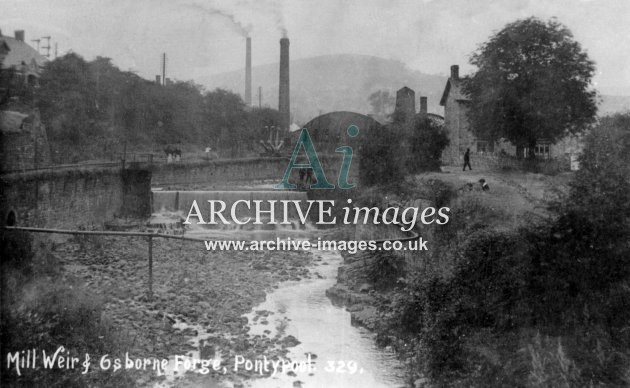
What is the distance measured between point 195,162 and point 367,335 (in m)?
18.6

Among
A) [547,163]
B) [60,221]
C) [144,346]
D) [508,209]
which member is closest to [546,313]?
[508,209]

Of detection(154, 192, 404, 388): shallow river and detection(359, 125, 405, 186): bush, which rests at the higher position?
detection(359, 125, 405, 186): bush

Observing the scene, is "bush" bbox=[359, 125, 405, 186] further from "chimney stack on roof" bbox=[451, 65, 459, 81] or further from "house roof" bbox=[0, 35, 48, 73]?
"house roof" bbox=[0, 35, 48, 73]

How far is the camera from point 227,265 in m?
13.5

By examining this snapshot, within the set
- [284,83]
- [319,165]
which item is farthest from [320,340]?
[284,83]

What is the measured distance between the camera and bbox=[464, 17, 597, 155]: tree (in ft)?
34.7

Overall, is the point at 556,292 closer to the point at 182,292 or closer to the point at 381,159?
the point at 182,292

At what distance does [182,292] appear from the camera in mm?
11305

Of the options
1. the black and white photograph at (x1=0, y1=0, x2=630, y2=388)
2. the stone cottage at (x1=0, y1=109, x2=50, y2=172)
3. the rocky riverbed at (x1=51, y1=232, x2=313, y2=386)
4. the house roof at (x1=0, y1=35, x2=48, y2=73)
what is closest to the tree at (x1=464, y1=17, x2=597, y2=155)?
the black and white photograph at (x1=0, y1=0, x2=630, y2=388)

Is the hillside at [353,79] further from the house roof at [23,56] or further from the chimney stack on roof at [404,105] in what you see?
the house roof at [23,56]

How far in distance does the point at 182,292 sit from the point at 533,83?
28.8 feet

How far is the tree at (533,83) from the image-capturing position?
10.6 metres

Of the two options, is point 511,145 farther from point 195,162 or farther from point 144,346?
point 195,162

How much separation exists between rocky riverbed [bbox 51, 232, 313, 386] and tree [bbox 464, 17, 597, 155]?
242 inches
